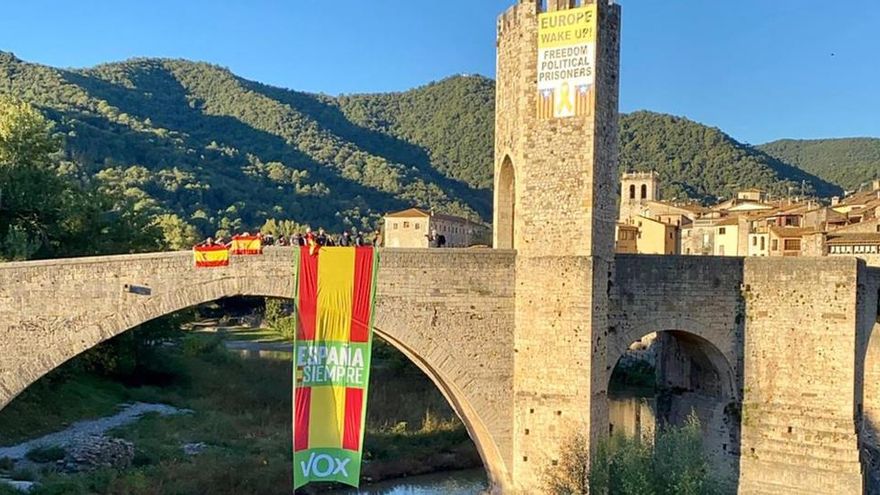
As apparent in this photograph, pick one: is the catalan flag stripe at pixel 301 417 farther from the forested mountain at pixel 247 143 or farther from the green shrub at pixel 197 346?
the forested mountain at pixel 247 143

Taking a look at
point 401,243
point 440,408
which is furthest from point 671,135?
point 440,408

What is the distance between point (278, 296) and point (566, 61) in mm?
6572

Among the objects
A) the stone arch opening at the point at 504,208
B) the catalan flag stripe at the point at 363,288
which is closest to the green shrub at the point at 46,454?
the catalan flag stripe at the point at 363,288

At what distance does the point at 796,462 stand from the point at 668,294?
4236mm

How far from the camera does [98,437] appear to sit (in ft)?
64.4

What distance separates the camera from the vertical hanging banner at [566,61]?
13195 millimetres

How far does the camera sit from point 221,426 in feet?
74.3

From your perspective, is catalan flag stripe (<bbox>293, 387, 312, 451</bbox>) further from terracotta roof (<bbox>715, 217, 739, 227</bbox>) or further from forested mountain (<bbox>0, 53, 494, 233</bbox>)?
forested mountain (<bbox>0, 53, 494, 233</bbox>)

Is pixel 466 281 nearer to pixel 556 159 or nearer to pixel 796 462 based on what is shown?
pixel 556 159

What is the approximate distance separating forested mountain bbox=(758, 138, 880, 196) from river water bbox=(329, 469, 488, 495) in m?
74.3

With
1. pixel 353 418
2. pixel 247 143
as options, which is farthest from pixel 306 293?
pixel 247 143

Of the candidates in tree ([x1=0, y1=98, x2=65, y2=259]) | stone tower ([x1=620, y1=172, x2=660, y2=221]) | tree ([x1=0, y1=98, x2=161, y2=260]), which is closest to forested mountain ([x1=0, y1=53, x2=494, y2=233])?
stone tower ([x1=620, y1=172, x2=660, y2=221])

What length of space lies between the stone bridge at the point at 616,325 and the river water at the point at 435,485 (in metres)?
5.84

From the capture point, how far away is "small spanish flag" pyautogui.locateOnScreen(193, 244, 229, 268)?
43.0ft
